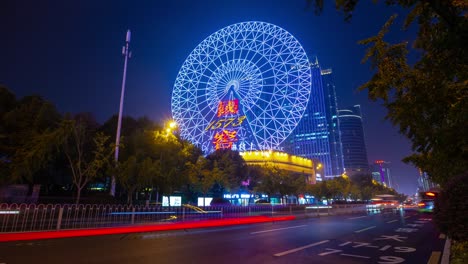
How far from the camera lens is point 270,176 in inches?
1858

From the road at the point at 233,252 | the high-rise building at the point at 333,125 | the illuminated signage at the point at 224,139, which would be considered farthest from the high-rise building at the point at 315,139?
the road at the point at 233,252

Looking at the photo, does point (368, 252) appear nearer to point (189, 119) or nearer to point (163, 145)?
point (163, 145)

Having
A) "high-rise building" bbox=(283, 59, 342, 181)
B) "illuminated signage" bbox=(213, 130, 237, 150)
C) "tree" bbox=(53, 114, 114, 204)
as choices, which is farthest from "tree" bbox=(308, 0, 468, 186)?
"high-rise building" bbox=(283, 59, 342, 181)

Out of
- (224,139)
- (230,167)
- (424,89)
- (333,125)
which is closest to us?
(424,89)

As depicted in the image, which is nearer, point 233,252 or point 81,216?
point 233,252

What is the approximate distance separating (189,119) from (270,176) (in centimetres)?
1659

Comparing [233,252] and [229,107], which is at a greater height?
[229,107]

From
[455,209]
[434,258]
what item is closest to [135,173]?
[434,258]

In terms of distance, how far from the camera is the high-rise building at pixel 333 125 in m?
168

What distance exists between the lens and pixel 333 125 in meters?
181

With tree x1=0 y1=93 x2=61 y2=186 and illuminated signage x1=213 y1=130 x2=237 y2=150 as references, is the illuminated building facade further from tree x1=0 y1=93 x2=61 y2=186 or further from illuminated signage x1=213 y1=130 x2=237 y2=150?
tree x1=0 y1=93 x2=61 y2=186

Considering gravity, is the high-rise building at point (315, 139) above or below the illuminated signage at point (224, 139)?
above

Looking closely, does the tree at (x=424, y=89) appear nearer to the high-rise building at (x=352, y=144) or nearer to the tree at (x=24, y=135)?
the tree at (x=24, y=135)

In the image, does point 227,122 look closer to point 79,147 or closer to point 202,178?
point 202,178
